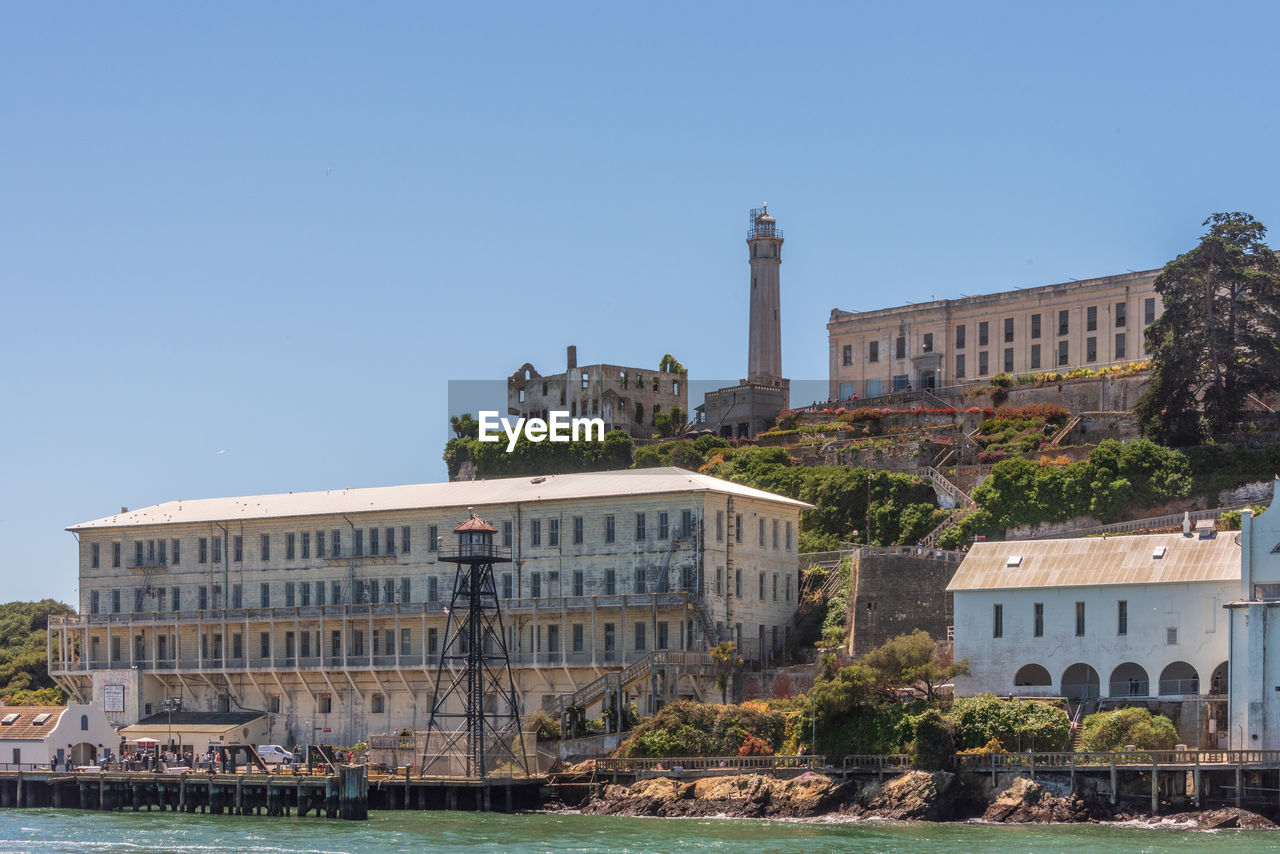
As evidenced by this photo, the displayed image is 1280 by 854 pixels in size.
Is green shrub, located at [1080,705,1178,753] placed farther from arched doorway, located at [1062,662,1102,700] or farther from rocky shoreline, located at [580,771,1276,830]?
arched doorway, located at [1062,662,1102,700]

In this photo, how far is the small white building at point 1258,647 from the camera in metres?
58.1

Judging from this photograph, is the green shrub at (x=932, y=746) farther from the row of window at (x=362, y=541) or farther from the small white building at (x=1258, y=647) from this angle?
the row of window at (x=362, y=541)

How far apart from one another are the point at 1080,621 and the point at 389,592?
95.3 ft

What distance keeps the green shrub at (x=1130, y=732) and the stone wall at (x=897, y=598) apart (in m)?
11.8

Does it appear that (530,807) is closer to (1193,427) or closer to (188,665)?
(188,665)

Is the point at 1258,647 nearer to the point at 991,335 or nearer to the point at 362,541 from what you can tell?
the point at 362,541

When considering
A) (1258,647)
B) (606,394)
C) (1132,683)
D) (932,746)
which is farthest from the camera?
(606,394)

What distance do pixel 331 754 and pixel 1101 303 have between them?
45.5m

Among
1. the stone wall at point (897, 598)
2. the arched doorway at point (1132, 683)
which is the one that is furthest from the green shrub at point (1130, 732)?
the stone wall at point (897, 598)

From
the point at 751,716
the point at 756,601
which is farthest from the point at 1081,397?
the point at 751,716

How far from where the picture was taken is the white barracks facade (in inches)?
2923

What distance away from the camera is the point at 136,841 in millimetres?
58125

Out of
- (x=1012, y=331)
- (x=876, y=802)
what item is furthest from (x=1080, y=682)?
(x=1012, y=331)

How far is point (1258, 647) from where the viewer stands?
192ft
